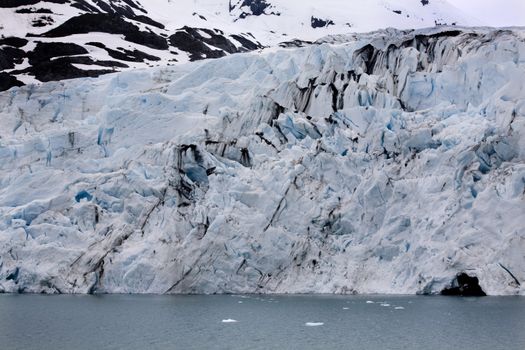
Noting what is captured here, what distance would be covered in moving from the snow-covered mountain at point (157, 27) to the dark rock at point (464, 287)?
114 ft

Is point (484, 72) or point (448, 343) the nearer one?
point (448, 343)

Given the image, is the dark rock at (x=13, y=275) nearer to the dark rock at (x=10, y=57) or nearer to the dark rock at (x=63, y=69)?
the dark rock at (x=63, y=69)

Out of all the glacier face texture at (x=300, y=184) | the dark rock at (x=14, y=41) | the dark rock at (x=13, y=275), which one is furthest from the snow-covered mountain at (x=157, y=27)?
the dark rock at (x=13, y=275)

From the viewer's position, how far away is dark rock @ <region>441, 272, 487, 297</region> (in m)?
26.3

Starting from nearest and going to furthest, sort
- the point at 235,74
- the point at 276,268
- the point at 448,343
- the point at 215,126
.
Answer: the point at 448,343 → the point at 276,268 → the point at 215,126 → the point at 235,74

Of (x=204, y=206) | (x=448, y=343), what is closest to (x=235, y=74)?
(x=204, y=206)

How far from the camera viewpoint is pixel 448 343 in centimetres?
1772

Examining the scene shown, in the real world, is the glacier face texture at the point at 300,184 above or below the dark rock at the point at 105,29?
below

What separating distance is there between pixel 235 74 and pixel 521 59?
1472 centimetres

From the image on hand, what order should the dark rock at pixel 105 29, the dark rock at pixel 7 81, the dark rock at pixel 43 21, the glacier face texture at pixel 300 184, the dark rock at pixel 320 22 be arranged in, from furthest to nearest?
the dark rock at pixel 320 22 → the dark rock at pixel 43 21 → the dark rock at pixel 105 29 → the dark rock at pixel 7 81 → the glacier face texture at pixel 300 184

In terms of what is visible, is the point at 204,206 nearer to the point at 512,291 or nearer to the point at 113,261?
the point at 113,261

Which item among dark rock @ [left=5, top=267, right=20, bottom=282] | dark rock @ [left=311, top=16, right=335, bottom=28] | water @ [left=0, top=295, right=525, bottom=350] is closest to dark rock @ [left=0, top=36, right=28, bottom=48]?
dark rock @ [left=5, top=267, right=20, bottom=282]

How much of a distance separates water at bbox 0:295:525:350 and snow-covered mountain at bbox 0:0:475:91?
101 ft

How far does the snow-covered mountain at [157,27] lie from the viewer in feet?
188
